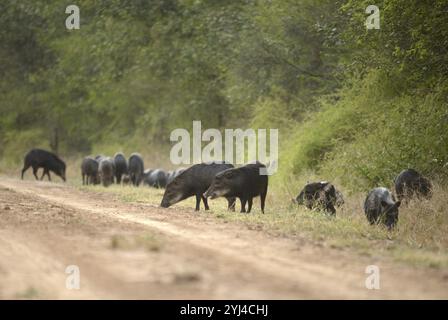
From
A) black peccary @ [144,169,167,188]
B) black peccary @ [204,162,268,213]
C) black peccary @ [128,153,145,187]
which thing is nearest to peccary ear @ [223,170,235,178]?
black peccary @ [204,162,268,213]

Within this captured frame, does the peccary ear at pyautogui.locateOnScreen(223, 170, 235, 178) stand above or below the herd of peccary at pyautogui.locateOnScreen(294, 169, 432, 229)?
above

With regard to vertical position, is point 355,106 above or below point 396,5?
below

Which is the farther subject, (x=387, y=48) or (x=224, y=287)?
(x=387, y=48)

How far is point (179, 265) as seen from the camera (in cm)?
798

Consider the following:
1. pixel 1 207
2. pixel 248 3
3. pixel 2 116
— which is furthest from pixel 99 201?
pixel 2 116

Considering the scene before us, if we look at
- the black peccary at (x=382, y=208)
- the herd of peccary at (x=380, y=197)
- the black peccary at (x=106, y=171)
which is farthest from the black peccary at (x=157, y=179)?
the black peccary at (x=382, y=208)

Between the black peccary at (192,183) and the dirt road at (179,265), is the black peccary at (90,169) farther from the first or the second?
the dirt road at (179,265)

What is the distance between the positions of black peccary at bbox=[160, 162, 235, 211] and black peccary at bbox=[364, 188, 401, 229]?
3272 millimetres

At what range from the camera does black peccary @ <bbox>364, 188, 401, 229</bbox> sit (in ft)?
43.3

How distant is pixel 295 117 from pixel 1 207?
479 inches

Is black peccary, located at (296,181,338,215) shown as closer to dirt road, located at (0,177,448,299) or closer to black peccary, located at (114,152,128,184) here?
dirt road, located at (0,177,448,299)

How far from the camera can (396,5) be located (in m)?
16.5
